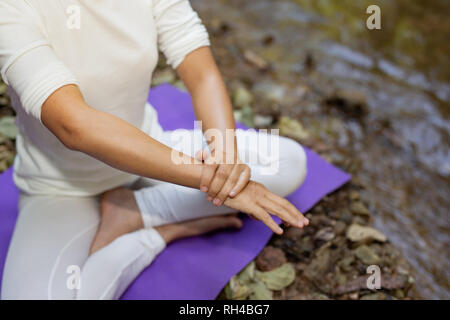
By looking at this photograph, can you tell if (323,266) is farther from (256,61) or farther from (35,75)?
(256,61)

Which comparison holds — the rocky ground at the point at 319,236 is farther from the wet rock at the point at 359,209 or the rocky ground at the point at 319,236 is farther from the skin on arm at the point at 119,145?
the skin on arm at the point at 119,145

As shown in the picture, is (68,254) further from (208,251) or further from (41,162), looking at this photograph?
(208,251)

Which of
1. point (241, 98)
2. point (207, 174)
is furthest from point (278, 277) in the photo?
point (241, 98)

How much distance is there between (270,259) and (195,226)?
0.88 feet

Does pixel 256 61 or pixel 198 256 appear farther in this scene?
pixel 256 61

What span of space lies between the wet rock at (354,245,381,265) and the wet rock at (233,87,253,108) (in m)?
0.89

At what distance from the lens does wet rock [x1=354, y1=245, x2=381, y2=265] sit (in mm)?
1319

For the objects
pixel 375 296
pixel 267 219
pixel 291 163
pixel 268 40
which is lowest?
pixel 375 296

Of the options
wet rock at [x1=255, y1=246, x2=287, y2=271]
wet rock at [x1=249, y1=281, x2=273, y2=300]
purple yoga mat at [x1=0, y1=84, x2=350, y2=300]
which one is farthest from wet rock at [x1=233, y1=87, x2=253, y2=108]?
wet rock at [x1=249, y1=281, x2=273, y2=300]

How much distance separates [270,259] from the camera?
1288 mm

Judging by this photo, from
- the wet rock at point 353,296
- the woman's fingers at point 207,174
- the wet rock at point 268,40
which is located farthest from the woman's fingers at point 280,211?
→ the wet rock at point 268,40

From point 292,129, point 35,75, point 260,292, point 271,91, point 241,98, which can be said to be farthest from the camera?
point 271,91

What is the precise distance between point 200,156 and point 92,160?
34 centimetres

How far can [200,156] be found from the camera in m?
0.89
